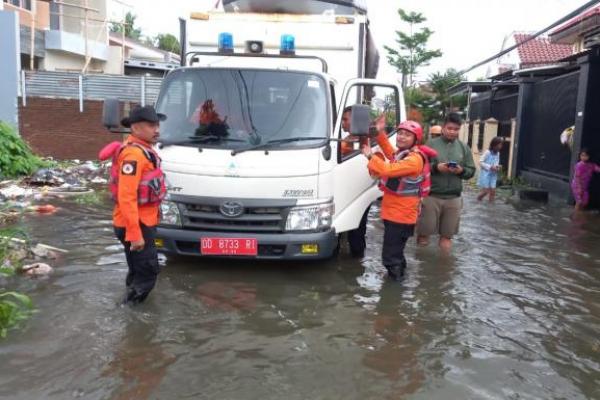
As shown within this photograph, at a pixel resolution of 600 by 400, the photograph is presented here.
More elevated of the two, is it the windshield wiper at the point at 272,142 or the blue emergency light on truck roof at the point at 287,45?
the blue emergency light on truck roof at the point at 287,45

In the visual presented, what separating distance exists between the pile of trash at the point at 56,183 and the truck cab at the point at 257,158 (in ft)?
18.9

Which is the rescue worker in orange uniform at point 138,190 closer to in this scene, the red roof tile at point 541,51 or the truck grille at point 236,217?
the truck grille at point 236,217

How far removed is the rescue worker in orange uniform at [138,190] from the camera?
4.47m

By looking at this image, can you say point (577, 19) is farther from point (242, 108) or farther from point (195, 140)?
point (195, 140)

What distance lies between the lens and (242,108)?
600cm

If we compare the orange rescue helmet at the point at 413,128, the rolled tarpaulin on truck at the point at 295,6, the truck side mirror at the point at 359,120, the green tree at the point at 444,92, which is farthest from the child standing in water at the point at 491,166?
the green tree at the point at 444,92

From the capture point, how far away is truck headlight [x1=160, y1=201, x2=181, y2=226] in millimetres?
5629

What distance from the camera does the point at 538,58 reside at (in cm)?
2855

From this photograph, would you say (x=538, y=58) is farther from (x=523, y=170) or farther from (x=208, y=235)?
(x=208, y=235)

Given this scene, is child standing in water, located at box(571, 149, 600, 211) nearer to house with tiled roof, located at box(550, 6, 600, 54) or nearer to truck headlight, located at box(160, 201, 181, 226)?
house with tiled roof, located at box(550, 6, 600, 54)

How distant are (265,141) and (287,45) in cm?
140

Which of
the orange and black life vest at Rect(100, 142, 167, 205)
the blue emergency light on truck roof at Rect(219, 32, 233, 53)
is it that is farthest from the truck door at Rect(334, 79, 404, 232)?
the orange and black life vest at Rect(100, 142, 167, 205)

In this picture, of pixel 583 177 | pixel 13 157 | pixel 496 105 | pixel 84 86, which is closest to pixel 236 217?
pixel 583 177

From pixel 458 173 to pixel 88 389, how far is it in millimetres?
4233
